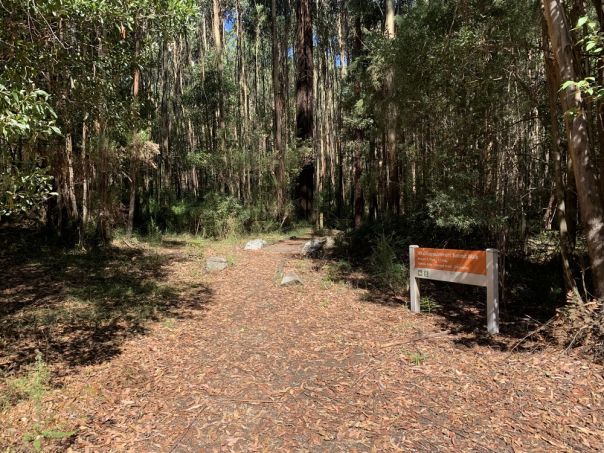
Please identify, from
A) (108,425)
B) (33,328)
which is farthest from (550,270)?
(33,328)

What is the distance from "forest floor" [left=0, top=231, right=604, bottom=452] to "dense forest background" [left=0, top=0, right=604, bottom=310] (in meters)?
1.63

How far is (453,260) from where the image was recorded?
5500mm

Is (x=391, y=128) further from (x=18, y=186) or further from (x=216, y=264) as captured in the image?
(x=18, y=186)

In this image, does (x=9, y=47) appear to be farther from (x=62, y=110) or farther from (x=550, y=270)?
(x=550, y=270)

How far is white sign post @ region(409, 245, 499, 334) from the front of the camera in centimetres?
501

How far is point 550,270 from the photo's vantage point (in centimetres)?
737

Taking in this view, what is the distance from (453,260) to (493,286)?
2.16 ft

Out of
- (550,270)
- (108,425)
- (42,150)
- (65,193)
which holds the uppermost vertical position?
(42,150)

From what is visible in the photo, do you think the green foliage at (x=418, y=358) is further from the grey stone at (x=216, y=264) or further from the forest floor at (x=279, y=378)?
the grey stone at (x=216, y=264)

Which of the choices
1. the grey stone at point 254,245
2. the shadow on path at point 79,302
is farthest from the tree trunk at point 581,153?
the grey stone at point 254,245

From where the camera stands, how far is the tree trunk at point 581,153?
4332 mm

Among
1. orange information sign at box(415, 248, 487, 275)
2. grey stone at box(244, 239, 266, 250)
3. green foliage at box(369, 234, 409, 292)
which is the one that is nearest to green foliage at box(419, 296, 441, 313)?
orange information sign at box(415, 248, 487, 275)

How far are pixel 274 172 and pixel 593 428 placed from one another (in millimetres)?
14564

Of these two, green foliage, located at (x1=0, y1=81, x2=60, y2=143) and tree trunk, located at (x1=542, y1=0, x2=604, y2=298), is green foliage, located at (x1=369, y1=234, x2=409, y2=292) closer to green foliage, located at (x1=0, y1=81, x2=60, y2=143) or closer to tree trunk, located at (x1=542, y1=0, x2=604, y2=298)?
tree trunk, located at (x1=542, y1=0, x2=604, y2=298)
